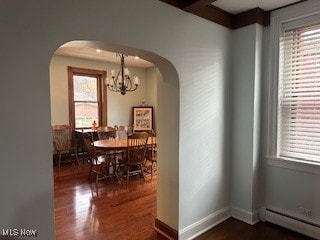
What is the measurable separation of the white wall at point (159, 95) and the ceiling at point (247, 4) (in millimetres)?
236

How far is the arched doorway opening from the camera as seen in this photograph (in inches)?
93.4

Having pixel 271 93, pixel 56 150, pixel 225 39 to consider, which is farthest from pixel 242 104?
pixel 56 150

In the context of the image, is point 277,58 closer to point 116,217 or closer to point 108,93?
point 116,217

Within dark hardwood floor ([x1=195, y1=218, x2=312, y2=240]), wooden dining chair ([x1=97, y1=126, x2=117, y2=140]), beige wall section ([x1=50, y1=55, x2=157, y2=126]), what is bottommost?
dark hardwood floor ([x1=195, y1=218, x2=312, y2=240])

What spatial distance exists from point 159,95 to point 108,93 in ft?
13.8

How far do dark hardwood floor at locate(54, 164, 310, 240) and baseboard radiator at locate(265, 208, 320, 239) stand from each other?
64mm

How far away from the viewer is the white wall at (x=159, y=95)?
56.3 inches

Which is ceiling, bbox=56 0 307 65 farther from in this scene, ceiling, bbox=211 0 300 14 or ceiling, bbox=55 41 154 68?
ceiling, bbox=55 41 154 68

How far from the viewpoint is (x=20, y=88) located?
144 centimetres

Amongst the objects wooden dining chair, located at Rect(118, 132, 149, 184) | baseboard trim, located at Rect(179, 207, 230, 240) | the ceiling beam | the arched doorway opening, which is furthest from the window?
baseboard trim, located at Rect(179, 207, 230, 240)

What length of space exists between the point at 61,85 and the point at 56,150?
63.2 inches

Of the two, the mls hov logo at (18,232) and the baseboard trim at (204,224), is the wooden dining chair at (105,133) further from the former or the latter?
the mls hov logo at (18,232)

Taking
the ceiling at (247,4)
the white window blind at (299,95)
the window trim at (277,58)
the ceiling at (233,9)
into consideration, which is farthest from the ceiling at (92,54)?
the white window blind at (299,95)

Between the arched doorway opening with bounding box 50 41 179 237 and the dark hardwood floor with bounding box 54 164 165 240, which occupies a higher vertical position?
the arched doorway opening with bounding box 50 41 179 237
